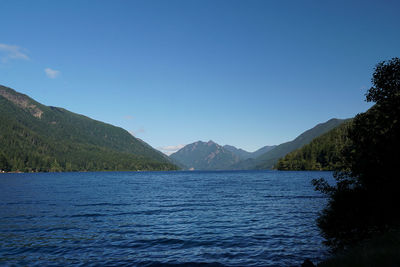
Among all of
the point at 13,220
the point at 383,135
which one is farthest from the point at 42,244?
the point at 383,135

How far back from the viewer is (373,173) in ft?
61.8

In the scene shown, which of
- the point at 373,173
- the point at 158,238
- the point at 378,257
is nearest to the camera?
the point at 378,257

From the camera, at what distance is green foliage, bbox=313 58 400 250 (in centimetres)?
1825

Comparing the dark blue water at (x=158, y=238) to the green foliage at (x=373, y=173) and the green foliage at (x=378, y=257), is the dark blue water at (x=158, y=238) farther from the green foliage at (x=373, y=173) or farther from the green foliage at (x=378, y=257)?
the green foliage at (x=378, y=257)

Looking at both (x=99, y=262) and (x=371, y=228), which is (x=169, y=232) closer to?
(x=99, y=262)

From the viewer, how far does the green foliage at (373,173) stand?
1825cm

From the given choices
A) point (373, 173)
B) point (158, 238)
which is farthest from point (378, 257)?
point (158, 238)

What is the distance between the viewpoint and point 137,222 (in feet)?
109

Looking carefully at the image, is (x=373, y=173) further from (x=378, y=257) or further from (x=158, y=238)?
(x=158, y=238)

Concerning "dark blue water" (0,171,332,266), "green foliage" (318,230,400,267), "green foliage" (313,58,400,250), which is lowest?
"dark blue water" (0,171,332,266)

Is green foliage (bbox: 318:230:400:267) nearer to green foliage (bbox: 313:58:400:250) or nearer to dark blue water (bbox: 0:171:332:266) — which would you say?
green foliage (bbox: 313:58:400:250)

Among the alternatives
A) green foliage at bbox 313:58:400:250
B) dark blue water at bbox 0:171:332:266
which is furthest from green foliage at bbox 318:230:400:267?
dark blue water at bbox 0:171:332:266

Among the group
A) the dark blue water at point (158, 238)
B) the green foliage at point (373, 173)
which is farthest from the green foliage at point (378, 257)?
the dark blue water at point (158, 238)

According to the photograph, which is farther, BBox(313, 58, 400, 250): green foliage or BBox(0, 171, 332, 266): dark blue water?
BBox(0, 171, 332, 266): dark blue water
